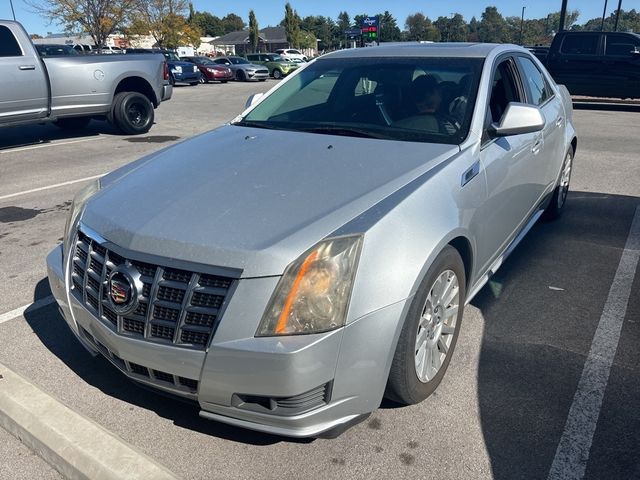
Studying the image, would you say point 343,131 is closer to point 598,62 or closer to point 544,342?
point 544,342

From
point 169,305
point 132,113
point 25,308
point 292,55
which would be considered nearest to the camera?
point 169,305

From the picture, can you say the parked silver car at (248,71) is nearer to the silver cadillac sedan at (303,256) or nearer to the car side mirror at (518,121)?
the silver cadillac sedan at (303,256)

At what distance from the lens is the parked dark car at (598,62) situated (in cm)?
1402

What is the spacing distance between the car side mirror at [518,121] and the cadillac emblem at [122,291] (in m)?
2.19

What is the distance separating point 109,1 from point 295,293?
137 feet

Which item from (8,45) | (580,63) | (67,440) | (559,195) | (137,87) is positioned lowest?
(67,440)

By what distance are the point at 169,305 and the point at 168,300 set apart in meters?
0.02

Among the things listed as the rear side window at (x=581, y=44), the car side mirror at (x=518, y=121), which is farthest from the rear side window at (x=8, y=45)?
the rear side window at (x=581, y=44)

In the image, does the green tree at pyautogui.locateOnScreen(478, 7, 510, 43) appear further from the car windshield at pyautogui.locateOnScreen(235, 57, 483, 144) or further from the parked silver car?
the car windshield at pyautogui.locateOnScreen(235, 57, 483, 144)

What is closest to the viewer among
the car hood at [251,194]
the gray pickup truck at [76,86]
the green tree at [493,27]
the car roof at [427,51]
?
the car hood at [251,194]

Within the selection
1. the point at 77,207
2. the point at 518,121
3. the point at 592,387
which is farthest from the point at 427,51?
the point at 77,207

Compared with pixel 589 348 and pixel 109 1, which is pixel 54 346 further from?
pixel 109 1

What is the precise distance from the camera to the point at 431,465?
7.90ft

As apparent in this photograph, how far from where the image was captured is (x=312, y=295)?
2.17 m
